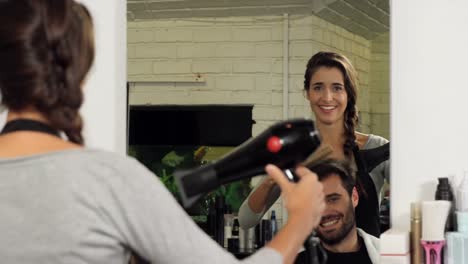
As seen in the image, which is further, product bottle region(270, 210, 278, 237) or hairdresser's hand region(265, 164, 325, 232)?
product bottle region(270, 210, 278, 237)

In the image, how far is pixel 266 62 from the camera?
9.11 ft

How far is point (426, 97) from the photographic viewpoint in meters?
1.22

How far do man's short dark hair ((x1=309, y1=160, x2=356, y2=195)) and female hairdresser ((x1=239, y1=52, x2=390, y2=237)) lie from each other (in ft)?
0.06

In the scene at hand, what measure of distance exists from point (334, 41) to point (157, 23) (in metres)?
0.83

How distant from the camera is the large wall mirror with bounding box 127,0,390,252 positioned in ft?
8.89

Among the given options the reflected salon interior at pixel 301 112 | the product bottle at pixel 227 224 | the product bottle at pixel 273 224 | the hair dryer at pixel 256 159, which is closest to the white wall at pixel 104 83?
the reflected salon interior at pixel 301 112

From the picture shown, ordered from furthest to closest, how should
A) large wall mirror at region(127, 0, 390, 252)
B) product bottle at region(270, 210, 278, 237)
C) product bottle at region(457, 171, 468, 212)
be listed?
large wall mirror at region(127, 0, 390, 252), product bottle at region(270, 210, 278, 237), product bottle at region(457, 171, 468, 212)

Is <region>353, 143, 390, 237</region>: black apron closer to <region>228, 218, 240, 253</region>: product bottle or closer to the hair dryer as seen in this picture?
the hair dryer

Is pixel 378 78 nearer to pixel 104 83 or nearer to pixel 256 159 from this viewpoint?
pixel 104 83

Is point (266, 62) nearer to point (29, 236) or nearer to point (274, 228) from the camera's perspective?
point (274, 228)

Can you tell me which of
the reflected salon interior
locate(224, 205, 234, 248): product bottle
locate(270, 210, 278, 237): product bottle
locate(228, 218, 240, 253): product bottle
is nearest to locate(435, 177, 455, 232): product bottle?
the reflected salon interior

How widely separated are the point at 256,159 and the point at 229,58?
6.63 ft

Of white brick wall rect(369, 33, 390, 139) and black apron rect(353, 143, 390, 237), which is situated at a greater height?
white brick wall rect(369, 33, 390, 139)

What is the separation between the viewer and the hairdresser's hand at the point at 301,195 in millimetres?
805
